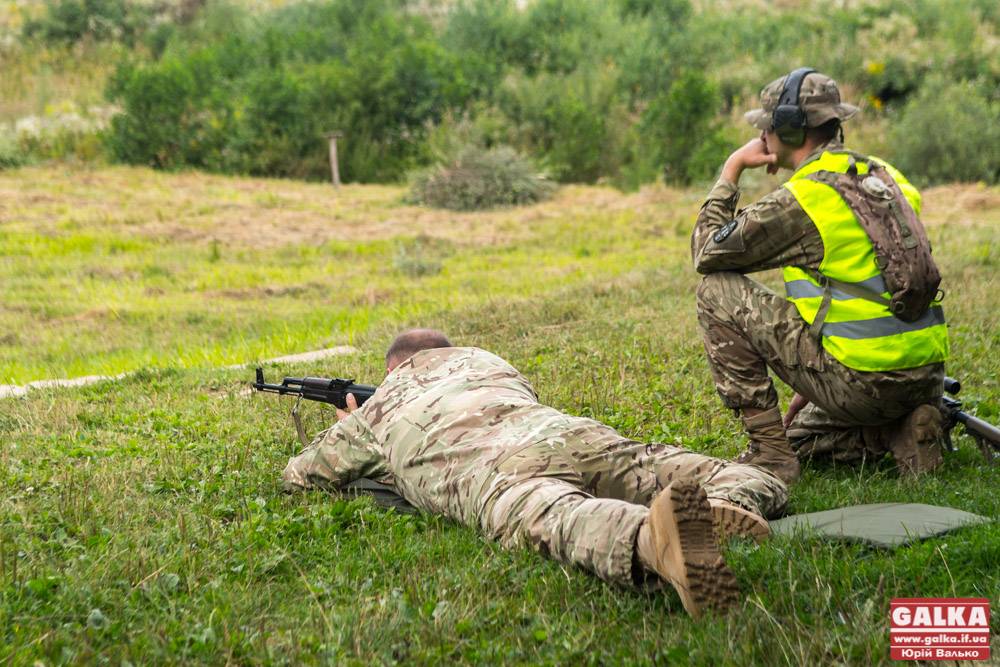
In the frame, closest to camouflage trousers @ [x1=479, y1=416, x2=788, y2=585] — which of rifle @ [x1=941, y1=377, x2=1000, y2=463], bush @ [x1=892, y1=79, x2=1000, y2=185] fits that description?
rifle @ [x1=941, y1=377, x2=1000, y2=463]

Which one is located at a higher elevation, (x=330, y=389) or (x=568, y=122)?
(x=330, y=389)

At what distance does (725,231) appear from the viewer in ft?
15.1

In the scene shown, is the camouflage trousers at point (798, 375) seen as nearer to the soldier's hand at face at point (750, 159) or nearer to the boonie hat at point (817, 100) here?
the soldier's hand at face at point (750, 159)

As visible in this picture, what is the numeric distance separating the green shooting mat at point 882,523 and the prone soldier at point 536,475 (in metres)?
0.17

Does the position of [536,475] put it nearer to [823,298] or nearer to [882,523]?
[882,523]

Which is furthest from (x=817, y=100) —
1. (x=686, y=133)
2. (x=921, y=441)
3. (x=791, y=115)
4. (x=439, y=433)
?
(x=686, y=133)

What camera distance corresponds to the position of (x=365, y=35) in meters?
27.4

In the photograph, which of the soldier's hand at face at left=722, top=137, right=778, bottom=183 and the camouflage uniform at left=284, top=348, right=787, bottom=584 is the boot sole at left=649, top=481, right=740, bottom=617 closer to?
the camouflage uniform at left=284, top=348, right=787, bottom=584

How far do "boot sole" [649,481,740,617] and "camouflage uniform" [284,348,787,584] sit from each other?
0.23 m

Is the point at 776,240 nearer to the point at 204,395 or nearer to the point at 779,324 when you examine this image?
the point at 779,324

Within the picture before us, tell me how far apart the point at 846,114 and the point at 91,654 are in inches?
147

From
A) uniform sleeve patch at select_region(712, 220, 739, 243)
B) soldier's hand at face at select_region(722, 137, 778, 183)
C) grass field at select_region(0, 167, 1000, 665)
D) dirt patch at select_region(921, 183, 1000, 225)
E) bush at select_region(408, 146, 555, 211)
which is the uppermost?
soldier's hand at face at select_region(722, 137, 778, 183)

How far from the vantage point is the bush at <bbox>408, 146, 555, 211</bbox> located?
18.4 meters

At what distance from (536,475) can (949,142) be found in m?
17.1
